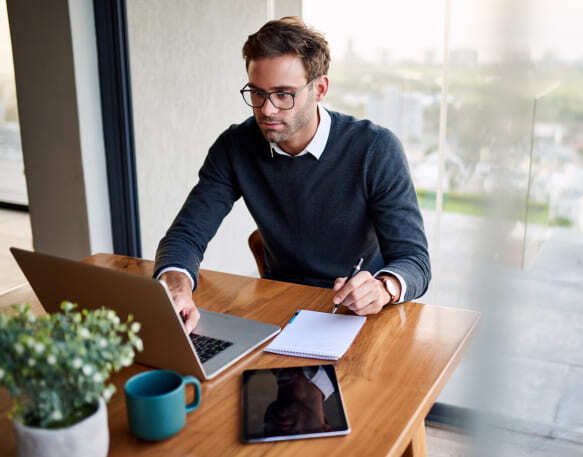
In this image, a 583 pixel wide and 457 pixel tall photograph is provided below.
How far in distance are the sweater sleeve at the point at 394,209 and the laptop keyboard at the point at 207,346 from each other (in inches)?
18.2

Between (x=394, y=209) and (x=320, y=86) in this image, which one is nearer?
(x=394, y=209)

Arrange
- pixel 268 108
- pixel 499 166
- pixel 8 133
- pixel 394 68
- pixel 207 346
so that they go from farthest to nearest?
1. pixel 8 133
2. pixel 394 68
3. pixel 499 166
4. pixel 268 108
5. pixel 207 346

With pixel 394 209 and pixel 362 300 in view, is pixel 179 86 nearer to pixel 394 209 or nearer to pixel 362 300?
pixel 394 209

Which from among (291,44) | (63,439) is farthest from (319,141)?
(63,439)

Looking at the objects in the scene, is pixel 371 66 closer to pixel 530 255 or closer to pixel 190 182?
pixel 530 255

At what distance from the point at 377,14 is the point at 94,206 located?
1412mm

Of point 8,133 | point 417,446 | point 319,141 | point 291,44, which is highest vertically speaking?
point 291,44

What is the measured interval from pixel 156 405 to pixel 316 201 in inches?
36.2

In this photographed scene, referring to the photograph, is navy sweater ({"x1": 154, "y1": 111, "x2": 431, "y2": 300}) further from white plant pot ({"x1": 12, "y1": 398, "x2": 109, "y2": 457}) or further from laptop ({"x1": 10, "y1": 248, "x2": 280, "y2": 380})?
white plant pot ({"x1": 12, "y1": 398, "x2": 109, "y2": 457})

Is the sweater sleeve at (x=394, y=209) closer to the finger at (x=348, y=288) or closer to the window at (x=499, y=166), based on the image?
the finger at (x=348, y=288)

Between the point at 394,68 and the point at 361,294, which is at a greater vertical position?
the point at 394,68

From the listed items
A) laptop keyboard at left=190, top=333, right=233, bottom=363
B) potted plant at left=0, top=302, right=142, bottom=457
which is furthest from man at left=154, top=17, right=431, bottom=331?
potted plant at left=0, top=302, right=142, bottom=457

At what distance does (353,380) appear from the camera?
104 cm

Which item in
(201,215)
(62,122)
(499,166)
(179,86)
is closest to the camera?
(201,215)
